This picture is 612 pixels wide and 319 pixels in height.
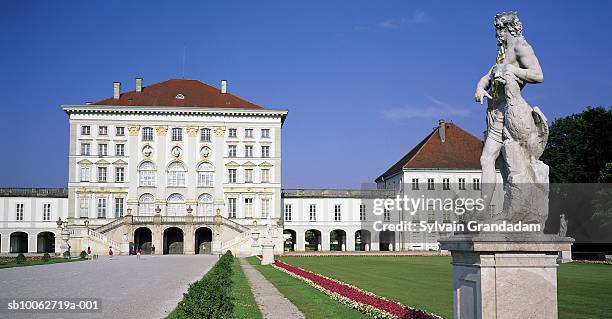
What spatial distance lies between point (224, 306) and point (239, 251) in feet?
143

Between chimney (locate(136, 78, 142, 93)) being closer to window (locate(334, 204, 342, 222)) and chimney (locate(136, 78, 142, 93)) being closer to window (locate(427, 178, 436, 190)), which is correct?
window (locate(334, 204, 342, 222))

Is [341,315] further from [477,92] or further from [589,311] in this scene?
[477,92]

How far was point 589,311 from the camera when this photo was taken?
13.5m

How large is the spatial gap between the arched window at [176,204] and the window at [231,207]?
3.97 m

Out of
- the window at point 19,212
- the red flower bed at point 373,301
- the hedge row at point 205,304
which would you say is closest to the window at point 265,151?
the window at point 19,212

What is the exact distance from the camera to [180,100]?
58969 millimetres

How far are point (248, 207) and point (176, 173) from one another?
22.9ft

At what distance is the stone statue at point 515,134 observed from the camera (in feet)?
19.0

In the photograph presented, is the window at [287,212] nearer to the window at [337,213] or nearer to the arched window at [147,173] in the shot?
the window at [337,213]

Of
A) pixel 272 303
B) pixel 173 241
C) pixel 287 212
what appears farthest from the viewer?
pixel 287 212

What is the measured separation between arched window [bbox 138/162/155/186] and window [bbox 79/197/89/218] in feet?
15.9

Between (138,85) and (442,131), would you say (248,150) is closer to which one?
(138,85)

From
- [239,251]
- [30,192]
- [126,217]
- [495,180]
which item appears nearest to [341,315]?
[495,180]

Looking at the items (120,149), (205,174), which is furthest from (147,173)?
(205,174)
